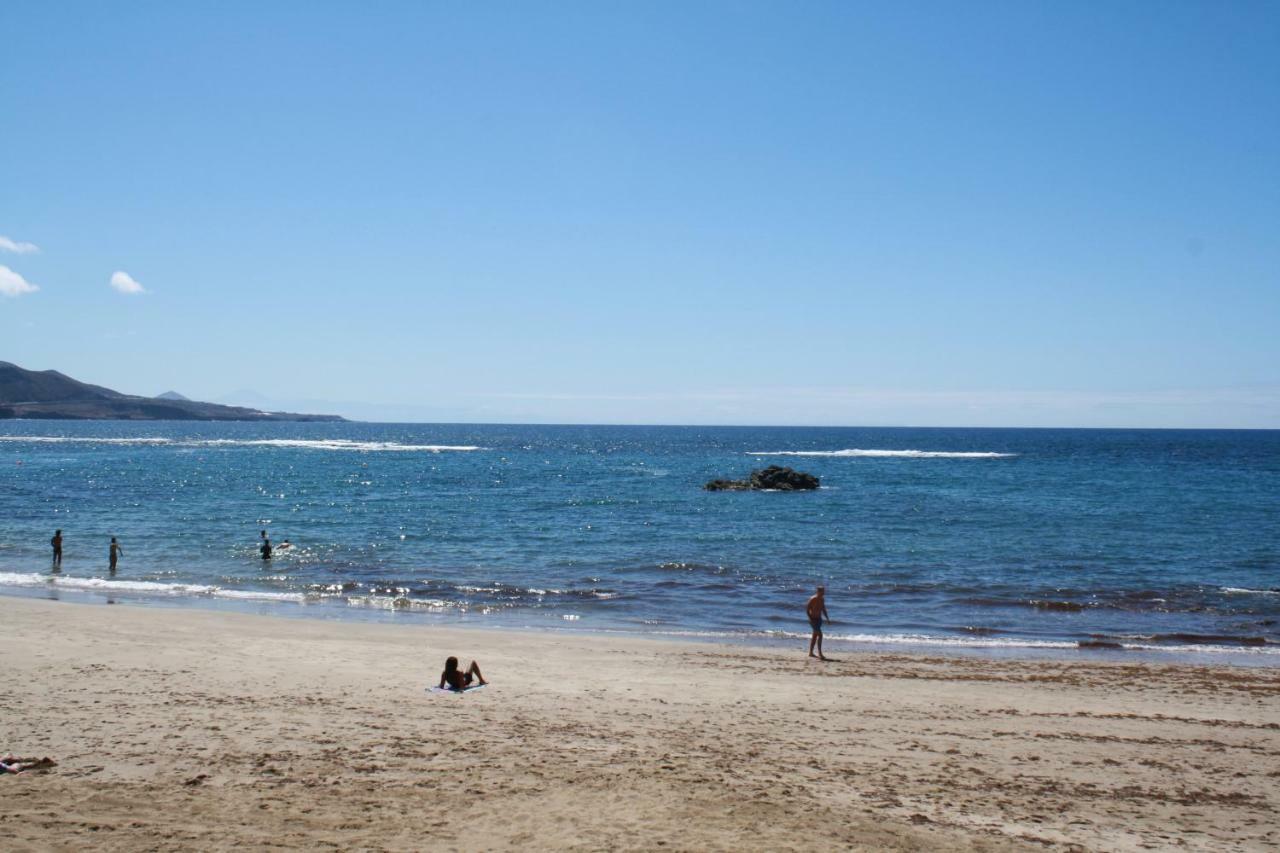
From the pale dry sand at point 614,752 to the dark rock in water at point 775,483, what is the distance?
47.3m

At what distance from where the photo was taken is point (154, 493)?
5534 cm

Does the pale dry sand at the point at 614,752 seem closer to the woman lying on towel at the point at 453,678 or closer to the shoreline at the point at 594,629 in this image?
the woman lying on towel at the point at 453,678

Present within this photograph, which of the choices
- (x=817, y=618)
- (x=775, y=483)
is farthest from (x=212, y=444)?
(x=817, y=618)

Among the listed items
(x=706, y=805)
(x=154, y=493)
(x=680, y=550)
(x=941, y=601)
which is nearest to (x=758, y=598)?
(x=941, y=601)

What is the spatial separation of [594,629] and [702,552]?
13125 mm

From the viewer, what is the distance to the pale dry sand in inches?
338

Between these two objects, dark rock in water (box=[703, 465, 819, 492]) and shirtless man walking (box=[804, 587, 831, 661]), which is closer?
shirtless man walking (box=[804, 587, 831, 661])

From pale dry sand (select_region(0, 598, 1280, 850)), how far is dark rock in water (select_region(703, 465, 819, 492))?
47345 mm

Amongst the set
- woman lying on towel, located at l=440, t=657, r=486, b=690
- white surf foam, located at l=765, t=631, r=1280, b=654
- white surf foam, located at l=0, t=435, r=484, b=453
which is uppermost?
woman lying on towel, located at l=440, t=657, r=486, b=690

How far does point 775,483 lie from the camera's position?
215 ft

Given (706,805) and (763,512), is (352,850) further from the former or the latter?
(763,512)

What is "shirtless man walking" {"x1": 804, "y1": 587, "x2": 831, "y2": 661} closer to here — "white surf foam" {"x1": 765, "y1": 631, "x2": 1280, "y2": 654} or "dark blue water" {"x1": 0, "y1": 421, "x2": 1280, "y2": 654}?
"white surf foam" {"x1": 765, "y1": 631, "x2": 1280, "y2": 654}

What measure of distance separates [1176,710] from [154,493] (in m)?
56.7

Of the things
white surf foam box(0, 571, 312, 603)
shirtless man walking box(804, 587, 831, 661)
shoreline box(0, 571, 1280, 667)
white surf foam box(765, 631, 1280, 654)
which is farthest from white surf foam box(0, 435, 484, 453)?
shirtless man walking box(804, 587, 831, 661)
